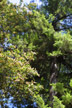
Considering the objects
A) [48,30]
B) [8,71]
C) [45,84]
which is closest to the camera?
[8,71]

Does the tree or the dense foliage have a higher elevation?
the tree

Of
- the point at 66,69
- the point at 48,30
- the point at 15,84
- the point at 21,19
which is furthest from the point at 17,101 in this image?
the point at 21,19

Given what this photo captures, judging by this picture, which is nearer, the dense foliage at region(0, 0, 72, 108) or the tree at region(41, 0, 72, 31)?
the dense foliage at region(0, 0, 72, 108)

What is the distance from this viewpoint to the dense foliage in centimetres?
511

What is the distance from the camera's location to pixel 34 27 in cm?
752

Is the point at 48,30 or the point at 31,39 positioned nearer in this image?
the point at 48,30

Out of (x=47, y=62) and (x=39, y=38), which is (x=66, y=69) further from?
(x=39, y=38)

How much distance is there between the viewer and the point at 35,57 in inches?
261

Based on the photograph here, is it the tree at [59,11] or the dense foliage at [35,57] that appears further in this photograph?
the tree at [59,11]

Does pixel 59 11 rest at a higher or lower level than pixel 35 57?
higher

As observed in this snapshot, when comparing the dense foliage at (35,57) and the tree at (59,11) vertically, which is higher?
the tree at (59,11)

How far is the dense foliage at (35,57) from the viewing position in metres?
5.11

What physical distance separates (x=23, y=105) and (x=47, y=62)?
2382 millimetres

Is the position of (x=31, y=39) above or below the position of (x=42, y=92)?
above
